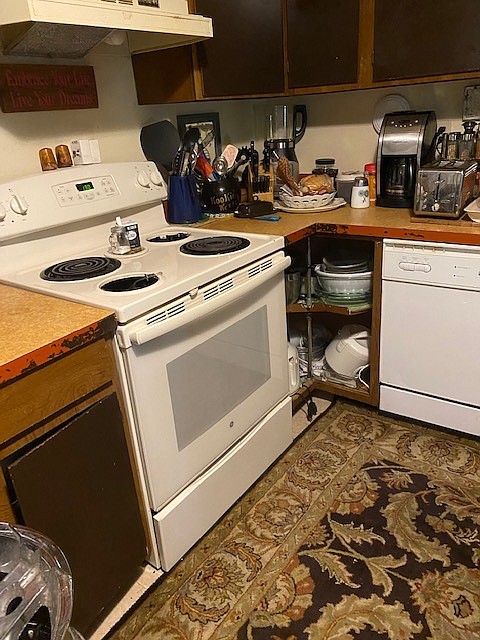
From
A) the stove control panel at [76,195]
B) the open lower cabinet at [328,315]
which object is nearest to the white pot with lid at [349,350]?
the open lower cabinet at [328,315]

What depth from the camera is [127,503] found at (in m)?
1.28

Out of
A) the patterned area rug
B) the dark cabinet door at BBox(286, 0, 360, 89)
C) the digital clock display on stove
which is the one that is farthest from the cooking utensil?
the patterned area rug

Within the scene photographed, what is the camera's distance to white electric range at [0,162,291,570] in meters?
1.28

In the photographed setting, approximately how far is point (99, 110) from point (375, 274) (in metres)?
1.16

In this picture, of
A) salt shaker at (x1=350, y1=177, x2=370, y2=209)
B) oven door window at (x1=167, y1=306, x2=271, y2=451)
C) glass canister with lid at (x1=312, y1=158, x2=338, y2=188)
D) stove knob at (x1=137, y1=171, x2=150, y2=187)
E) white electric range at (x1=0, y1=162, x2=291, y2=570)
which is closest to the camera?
A: white electric range at (x1=0, y1=162, x2=291, y2=570)

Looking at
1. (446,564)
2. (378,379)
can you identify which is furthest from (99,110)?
(446,564)

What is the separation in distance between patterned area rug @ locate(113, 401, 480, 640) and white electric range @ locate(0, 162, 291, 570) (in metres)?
0.11

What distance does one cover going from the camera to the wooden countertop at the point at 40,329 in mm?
966

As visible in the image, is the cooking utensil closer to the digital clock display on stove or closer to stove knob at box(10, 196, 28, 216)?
the digital clock display on stove

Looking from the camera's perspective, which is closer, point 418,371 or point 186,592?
point 186,592

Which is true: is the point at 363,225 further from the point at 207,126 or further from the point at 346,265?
the point at 207,126

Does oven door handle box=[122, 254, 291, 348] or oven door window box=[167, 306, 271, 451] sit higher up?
oven door handle box=[122, 254, 291, 348]

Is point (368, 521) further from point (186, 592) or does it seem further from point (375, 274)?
point (375, 274)

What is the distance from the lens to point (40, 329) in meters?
1.08
